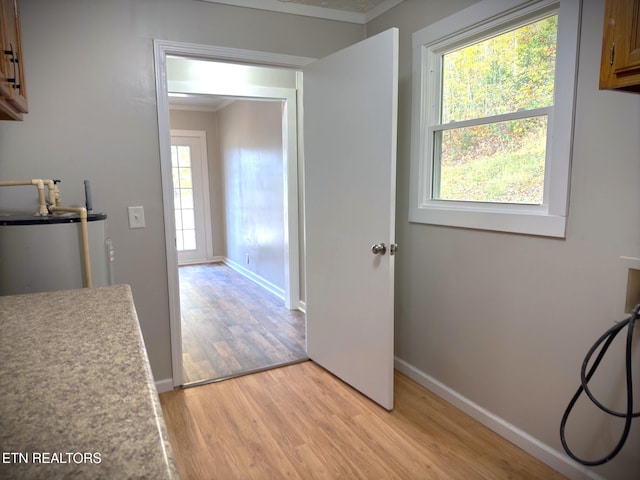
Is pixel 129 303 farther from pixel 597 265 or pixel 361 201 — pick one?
pixel 597 265

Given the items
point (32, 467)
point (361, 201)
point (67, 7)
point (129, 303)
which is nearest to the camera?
point (32, 467)

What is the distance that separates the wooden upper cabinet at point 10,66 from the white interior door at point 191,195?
190 inches

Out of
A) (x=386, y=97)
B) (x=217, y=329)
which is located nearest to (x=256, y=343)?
(x=217, y=329)

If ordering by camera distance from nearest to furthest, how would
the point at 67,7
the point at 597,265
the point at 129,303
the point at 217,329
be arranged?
the point at 129,303, the point at 597,265, the point at 67,7, the point at 217,329

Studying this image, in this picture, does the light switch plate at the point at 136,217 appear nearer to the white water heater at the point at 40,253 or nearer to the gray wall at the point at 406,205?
the gray wall at the point at 406,205

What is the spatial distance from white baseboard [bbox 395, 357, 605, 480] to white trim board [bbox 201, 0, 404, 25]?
2.27 metres

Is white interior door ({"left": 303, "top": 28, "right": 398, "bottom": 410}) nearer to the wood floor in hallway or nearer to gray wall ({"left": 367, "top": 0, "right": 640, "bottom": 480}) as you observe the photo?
gray wall ({"left": 367, "top": 0, "right": 640, "bottom": 480})

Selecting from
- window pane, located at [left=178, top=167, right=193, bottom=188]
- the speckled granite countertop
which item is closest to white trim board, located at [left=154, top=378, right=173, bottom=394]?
the speckled granite countertop

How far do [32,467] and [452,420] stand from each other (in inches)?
82.8

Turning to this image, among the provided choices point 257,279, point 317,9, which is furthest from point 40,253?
point 257,279

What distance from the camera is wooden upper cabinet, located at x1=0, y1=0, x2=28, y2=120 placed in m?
1.26

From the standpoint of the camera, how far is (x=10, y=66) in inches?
53.4

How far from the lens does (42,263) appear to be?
1.69 meters

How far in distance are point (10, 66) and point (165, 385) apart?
6.14 feet
